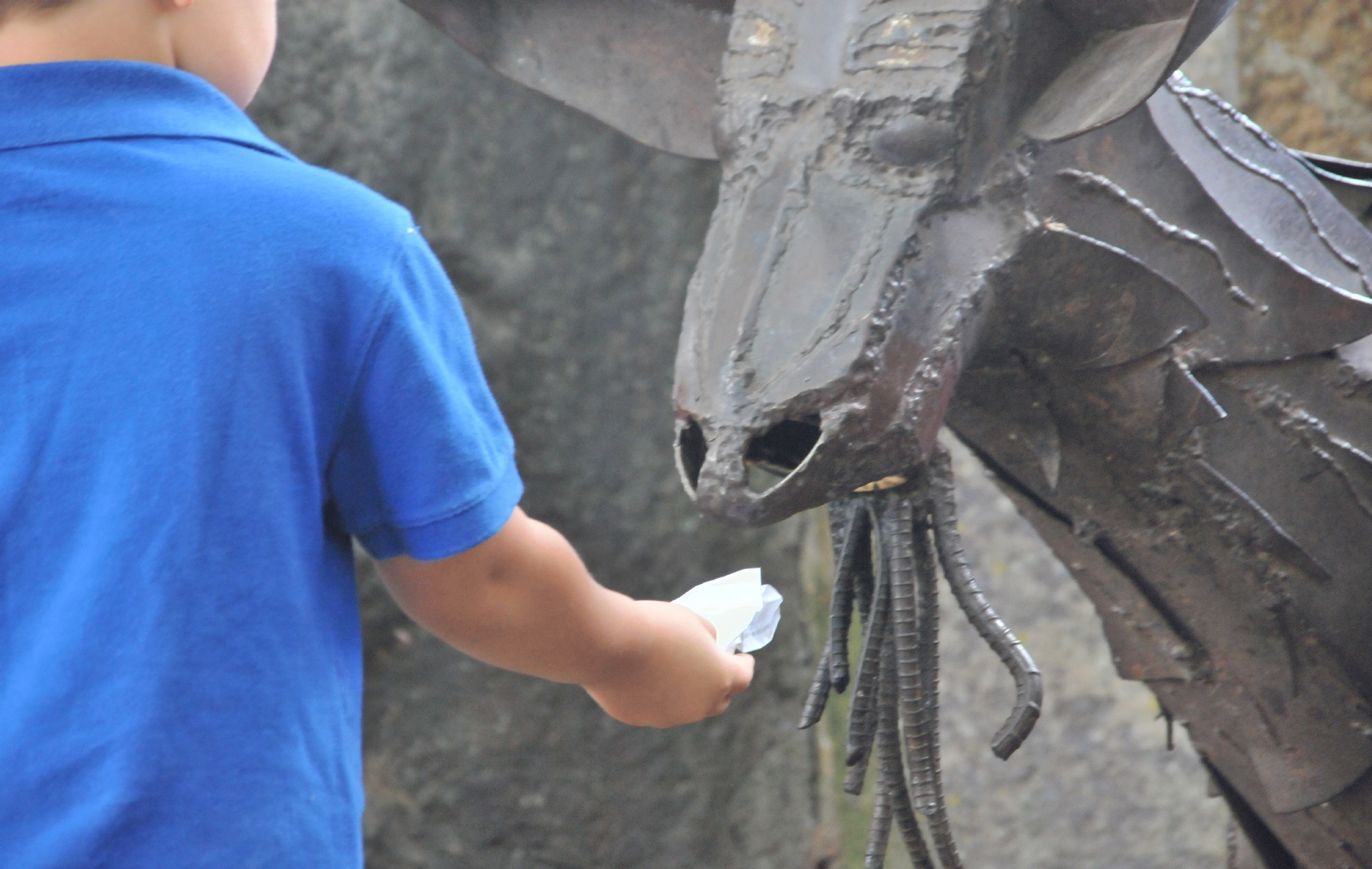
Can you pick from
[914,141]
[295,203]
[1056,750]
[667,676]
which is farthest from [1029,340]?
[1056,750]

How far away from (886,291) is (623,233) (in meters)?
0.84

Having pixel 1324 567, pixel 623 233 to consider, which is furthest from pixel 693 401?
pixel 623 233

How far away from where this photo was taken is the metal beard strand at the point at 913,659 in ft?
2.04

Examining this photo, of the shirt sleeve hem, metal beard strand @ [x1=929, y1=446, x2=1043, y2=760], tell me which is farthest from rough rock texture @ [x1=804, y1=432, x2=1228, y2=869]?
the shirt sleeve hem

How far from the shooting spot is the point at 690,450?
23.7 inches

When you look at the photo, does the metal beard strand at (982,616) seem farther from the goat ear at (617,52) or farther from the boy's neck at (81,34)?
the boy's neck at (81,34)

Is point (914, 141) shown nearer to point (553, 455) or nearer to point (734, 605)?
point (734, 605)

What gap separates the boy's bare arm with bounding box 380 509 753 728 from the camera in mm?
613

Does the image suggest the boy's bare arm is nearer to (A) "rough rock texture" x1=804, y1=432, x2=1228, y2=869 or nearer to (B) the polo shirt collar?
(B) the polo shirt collar

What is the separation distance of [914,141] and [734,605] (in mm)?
290

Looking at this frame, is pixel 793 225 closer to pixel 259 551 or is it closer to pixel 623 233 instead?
pixel 259 551

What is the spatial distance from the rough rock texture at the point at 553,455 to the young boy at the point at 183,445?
0.81 m

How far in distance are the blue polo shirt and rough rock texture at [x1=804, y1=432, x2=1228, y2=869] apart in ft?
2.96

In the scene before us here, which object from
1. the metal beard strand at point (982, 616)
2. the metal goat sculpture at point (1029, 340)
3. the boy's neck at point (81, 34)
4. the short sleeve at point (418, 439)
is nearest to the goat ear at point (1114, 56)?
the metal goat sculpture at point (1029, 340)
